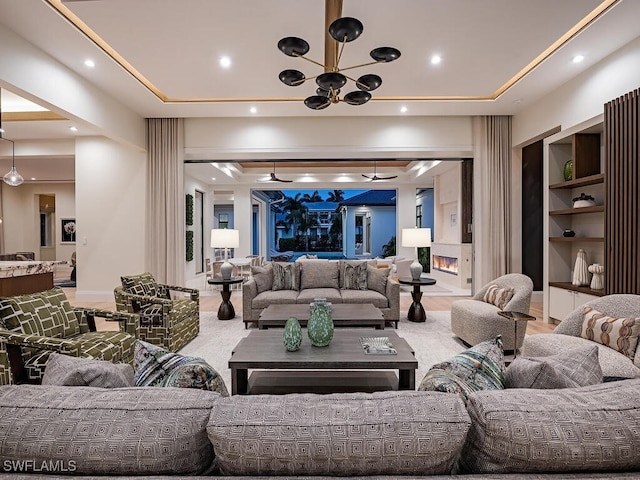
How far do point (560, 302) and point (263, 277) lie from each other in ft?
12.7

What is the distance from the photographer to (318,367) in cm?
241

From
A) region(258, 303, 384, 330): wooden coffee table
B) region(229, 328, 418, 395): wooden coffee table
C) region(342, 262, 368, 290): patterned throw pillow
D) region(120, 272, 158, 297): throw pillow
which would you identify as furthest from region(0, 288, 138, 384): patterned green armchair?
region(342, 262, 368, 290): patterned throw pillow

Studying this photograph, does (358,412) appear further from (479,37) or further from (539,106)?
(539,106)

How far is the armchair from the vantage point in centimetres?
362

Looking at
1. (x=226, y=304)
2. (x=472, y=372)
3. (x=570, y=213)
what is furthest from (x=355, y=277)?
(x=472, y=372)

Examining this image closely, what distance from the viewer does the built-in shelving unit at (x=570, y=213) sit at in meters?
4.53

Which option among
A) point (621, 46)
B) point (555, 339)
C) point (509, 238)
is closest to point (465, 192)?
point (509, 238)

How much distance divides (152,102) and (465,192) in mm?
6294

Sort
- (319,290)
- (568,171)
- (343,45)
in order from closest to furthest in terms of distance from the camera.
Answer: (343,45) → (568,171) → (319,290)

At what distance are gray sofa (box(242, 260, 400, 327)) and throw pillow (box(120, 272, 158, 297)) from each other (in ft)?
3.54

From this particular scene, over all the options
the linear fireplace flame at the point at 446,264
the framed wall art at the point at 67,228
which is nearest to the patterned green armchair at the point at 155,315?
the linear fireplace flame at the point at 446,264

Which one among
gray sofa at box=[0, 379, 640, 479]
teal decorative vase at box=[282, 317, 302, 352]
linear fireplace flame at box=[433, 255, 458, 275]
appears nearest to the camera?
gray sofa at box=[0, 379, 640, 479]

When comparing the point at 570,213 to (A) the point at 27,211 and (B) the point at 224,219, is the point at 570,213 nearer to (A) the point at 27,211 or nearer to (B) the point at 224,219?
(B) the point at 224,219

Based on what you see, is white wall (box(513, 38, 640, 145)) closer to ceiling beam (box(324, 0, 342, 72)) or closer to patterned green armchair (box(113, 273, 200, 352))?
ceiling beam (box(324, 0, 342, 72))
